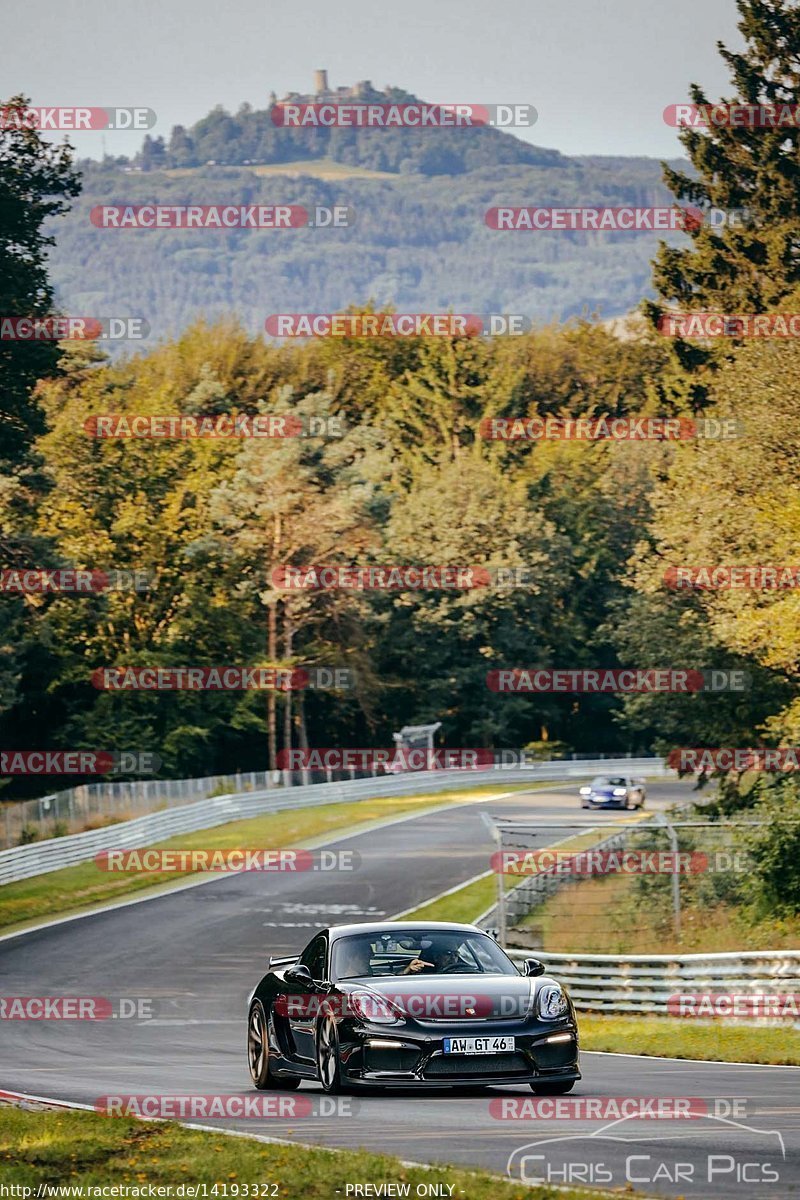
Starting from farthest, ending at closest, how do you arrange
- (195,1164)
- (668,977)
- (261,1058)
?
(668,977) < (261,1058) < (195,1164)

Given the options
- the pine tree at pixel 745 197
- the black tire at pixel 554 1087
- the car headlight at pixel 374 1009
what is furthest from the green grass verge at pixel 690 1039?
the pine tree at pixel 745 197

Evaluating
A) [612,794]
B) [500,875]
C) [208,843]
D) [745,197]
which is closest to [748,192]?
[745,197]

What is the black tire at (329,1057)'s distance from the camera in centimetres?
1347

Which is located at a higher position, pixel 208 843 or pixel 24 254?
pixel 24 254

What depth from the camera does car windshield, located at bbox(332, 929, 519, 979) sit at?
14.3 m

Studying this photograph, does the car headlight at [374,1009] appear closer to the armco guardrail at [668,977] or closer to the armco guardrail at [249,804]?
the armco guardrail at [668,977]

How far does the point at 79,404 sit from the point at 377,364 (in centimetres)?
3683

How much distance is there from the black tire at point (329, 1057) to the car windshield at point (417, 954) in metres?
0.56

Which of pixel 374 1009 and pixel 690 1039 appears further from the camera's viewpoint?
pixel 690 1039

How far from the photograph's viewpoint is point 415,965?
1430 centimetres

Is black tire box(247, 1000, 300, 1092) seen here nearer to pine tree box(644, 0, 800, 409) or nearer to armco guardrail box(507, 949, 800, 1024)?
armco guardrail box(507, 949, 800, 1024)

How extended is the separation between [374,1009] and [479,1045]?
2.69 feet

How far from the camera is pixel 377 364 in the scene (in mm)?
110875

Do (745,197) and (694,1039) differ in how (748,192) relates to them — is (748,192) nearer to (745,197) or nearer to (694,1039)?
(745,197)
